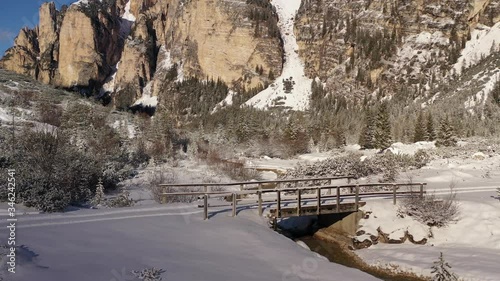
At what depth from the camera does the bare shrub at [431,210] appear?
50.4 ft

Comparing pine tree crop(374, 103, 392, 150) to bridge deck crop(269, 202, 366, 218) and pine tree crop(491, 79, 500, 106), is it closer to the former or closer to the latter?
pine tree crop(491, 79, 500, 106)

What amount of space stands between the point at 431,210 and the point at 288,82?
425 ft

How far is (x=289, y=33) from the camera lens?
16675cm

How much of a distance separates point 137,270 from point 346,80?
423ft

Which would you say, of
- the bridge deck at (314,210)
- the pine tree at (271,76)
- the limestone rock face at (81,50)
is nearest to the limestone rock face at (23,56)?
the limestone rock face at (81,50)

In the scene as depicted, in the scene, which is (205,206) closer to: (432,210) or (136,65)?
(432,210)

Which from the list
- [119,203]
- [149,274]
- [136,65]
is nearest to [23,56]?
[136,65]

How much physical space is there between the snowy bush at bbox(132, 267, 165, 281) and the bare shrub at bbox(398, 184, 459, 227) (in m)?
11.5

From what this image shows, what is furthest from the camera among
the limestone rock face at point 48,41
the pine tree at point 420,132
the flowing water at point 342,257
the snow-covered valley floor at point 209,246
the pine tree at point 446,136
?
the limestone rock face at point 48,41

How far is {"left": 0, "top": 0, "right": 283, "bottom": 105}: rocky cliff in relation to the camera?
155375mm

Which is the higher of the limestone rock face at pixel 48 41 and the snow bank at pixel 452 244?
the limestone rock face at pixel 48 41

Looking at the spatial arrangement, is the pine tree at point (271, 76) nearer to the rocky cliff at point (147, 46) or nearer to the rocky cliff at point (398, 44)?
the rocky cliff at point (147, 46)

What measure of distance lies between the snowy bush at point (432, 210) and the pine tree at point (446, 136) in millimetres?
40246

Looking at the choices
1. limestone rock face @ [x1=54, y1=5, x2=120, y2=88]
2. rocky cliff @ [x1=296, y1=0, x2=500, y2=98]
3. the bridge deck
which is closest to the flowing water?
the bridge deck
